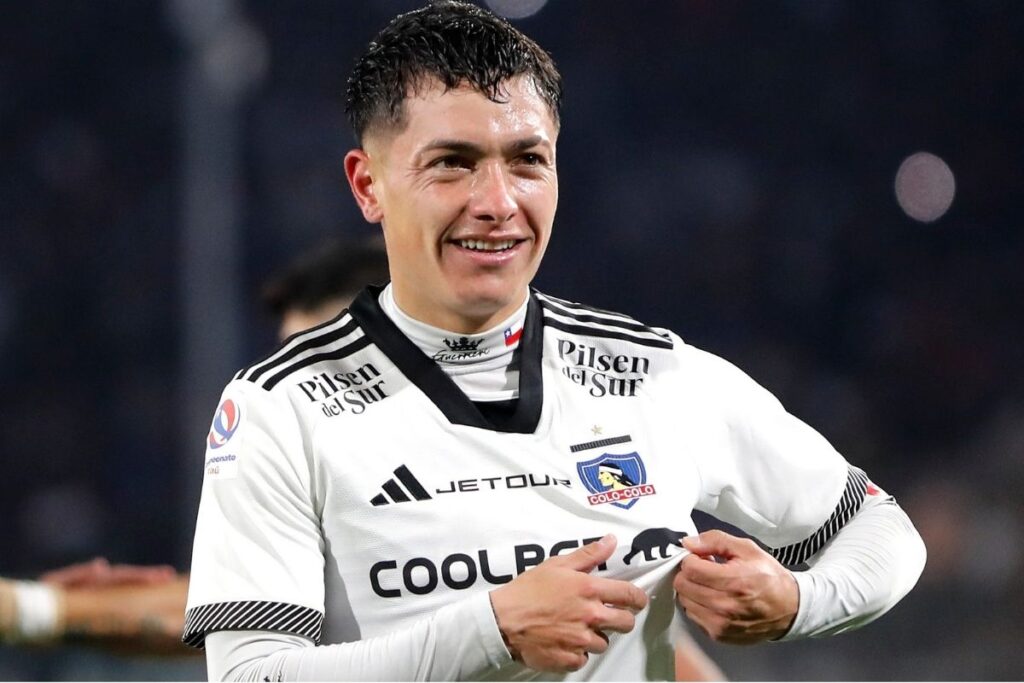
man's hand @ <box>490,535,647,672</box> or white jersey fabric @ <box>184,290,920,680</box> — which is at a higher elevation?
white jersey fabric @ <box>184,290,920,680</box>

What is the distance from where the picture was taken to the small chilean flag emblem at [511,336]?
6.03 feet

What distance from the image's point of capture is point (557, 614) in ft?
4.92

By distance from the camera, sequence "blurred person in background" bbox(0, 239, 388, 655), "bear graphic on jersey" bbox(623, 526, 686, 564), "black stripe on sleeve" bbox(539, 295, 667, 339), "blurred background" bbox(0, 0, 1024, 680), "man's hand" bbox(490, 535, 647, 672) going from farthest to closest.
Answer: "blurred background" bbox(0, 0, 1024, 680) → "blurred person in background" bbox(0, 239, 388, 655) → "black stripe on sleeve" bbox(539, 295, 667, 339) → "bear graphic on jersey" bbox(623, 526, 686, 564) → "man's hand" bbox(490, 535, 647, 672)

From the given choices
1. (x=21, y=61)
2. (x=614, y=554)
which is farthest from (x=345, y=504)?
(x=21, y=61)

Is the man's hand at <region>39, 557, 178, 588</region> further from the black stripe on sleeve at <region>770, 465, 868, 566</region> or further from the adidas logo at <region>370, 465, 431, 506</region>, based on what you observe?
the black stripe on sleeve at <region>770, 465, 868, 566</region>

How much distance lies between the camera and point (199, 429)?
6566 mm

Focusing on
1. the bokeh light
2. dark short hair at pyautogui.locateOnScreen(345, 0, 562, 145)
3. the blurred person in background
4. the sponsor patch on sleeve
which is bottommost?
the blurred person in background

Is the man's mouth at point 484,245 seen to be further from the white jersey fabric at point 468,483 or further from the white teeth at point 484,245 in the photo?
the white jersey fabric at point 468,483

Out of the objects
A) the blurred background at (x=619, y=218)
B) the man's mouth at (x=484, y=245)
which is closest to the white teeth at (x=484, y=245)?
the man's mouth at (x=484, y=245)

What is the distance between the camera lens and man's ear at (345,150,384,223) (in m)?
1.82

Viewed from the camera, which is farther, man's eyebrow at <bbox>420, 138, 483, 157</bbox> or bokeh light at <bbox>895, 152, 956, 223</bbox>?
bokeh light at <bbox>895, 152, 956, 223</bbox>

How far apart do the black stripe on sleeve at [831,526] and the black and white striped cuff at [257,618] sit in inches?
26.8

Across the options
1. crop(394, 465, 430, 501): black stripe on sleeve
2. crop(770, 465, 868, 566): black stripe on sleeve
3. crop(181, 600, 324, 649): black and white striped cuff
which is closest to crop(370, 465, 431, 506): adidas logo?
crop(394, 465, 430, 501): black stripe on sleeve

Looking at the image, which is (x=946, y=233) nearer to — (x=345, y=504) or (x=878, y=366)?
(x=878, y=366)
